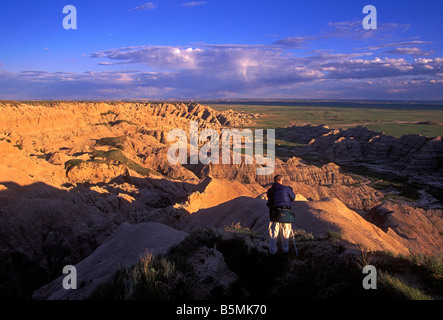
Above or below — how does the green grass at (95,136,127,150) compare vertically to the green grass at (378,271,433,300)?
above

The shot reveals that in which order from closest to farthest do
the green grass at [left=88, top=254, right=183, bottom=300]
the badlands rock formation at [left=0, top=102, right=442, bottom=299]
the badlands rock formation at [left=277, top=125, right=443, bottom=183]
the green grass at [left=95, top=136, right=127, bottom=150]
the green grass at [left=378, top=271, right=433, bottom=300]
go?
the green grass at [left=378, top=271, right=433, bottom=300]
the green grass at [left=88, top=254, right=183, bottom=300]
the badlands rock formation at [left=0, top=102, right=442, bottom=299]
the green grass at [left=95, top=136, right=127, bottom=150]
the badlands rock formation at [left=277, top=125, right=443, bottom=183]

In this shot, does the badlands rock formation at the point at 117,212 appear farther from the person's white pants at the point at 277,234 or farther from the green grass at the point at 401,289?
the green grass at the point at 401,289

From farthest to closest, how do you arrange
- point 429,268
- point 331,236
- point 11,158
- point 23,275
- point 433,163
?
point 433,163
point 11,158
point 23,275
point 331,236
point 429,268

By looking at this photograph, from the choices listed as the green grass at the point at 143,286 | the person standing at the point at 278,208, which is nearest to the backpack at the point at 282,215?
the person standing at the point at 278,208

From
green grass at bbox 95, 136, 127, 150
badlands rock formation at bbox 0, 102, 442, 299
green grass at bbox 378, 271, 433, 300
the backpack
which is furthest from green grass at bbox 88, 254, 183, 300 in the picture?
green grass at bbox 95, 136, 127, 150

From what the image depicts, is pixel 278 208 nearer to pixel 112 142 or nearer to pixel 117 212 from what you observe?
pixel 117 212

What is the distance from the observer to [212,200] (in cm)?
2278

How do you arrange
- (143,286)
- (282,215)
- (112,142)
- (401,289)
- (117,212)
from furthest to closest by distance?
1. (112,142)
2. (117,212)
3. (282,215)
4. (143,286)
5. (401,289)

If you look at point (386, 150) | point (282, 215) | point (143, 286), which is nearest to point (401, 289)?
point (282, 215)

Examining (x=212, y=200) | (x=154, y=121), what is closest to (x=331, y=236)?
(x=212, y=200)

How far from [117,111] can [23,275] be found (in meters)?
60.9

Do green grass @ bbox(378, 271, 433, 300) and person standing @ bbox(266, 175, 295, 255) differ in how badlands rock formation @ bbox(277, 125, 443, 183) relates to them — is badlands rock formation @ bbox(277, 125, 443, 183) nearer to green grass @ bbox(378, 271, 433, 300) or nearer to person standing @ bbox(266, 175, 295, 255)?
person standing @ bbox(266, 175, 295, 255)

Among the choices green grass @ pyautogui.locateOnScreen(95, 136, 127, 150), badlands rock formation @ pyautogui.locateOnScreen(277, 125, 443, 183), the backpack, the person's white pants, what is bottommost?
badlands rock formation @ pyautogui.locateOnScreen(277, 125, 443, 183)
